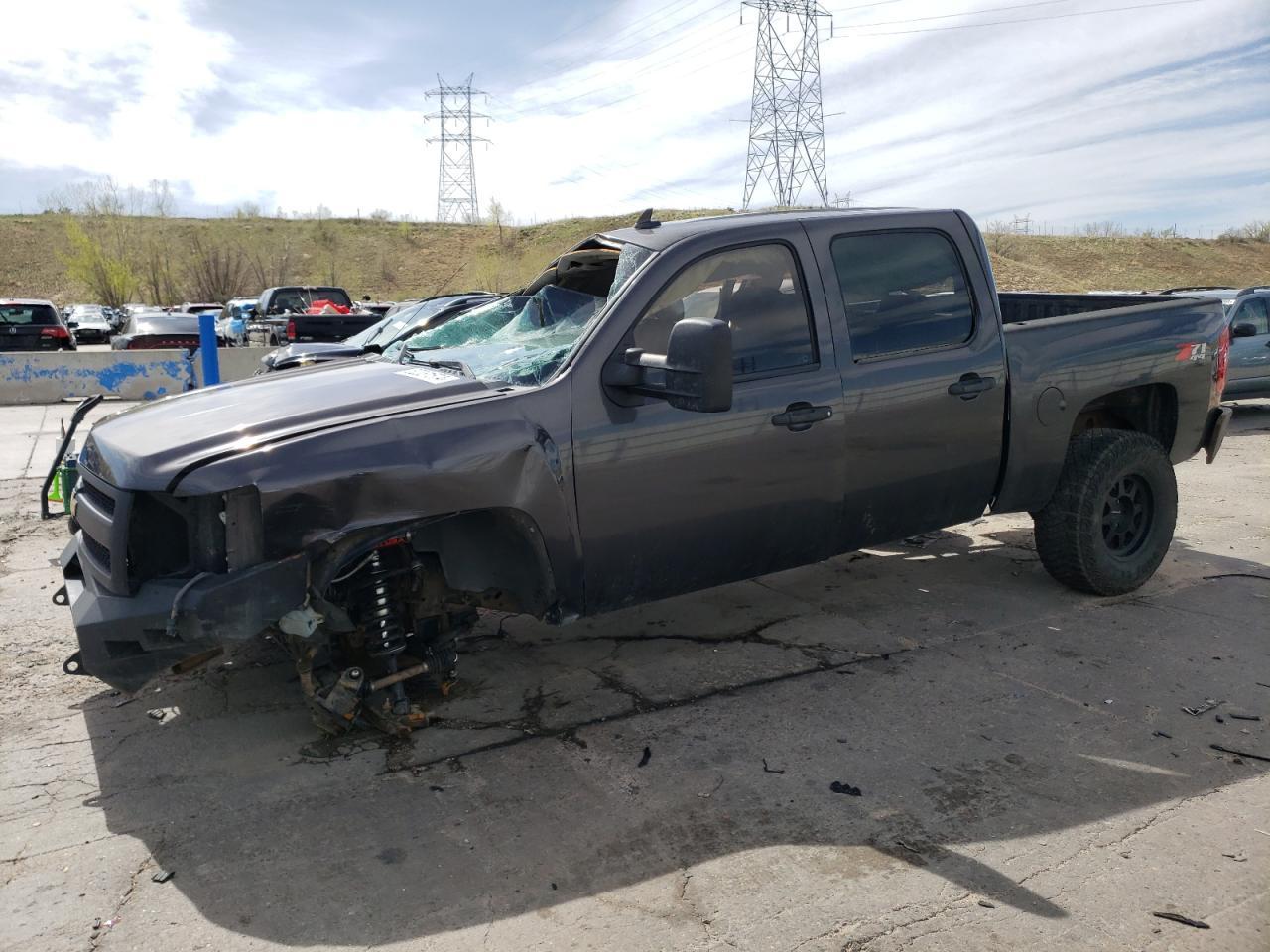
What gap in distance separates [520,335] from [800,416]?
1325 mm

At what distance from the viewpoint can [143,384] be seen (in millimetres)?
17875

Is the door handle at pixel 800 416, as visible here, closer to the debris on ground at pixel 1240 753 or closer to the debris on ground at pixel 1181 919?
the debris on ground at pixel 1240 753

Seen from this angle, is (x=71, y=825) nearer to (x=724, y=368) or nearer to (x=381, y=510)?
(x=381, y=510)

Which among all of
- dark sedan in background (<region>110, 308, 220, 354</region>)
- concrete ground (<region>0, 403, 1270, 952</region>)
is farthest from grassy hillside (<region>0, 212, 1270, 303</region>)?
concrete ground (<region>0, 403, 1270, 952</region>)

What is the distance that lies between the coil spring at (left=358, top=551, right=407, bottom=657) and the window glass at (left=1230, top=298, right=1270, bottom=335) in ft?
44.1

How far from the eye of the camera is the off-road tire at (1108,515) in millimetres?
5406

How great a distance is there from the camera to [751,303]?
14.4 feet

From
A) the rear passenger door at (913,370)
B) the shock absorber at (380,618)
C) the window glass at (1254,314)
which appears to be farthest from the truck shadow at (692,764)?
the window glass at (1254,314)

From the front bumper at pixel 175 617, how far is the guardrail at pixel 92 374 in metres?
14.5

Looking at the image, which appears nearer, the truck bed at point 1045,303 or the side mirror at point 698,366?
the side mirror at point 698,366

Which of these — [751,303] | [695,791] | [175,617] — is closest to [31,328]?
[175,617]

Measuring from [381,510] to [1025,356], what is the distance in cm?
334

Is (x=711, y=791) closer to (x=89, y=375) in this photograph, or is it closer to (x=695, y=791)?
(x=695, y=791)

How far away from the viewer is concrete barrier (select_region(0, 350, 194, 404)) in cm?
1727
